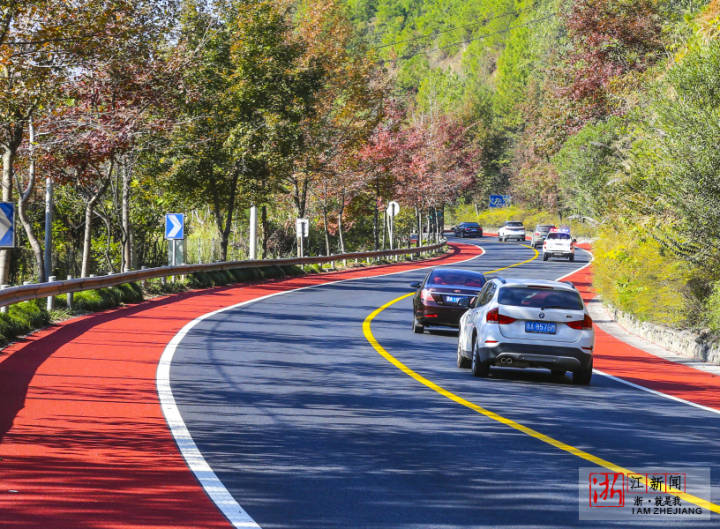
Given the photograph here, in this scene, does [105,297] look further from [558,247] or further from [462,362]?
[558,247]

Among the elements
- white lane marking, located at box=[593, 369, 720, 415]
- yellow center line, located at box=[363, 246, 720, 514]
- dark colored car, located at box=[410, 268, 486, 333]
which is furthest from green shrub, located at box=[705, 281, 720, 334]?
yellow center line, located at box=[363, 246, 720, 514]

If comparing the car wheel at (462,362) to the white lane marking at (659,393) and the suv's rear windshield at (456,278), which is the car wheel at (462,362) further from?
the suv's rear windshield at (456,278)

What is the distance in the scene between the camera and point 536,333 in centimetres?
1502

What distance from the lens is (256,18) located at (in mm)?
39062

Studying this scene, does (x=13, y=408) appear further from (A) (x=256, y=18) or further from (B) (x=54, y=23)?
(A) (x=256, y=18)

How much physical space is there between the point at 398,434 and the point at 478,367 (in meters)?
5.41

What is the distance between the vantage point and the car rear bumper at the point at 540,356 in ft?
48.9

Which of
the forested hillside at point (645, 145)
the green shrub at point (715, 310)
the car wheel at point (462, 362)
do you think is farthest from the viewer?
the forested hillside at point (645, 145)

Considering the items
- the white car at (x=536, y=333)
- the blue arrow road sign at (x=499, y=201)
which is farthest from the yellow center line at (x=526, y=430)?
the blue arrow road sign at (x=499, y=201)

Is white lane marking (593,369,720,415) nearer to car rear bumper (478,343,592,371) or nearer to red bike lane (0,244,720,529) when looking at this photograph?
red bike lane (0,244,720,529)

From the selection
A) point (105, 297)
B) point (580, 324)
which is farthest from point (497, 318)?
point (105, 297)

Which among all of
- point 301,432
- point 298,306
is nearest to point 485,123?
point 298,306

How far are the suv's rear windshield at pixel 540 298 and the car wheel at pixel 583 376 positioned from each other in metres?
0.93

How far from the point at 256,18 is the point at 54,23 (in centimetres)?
2220
